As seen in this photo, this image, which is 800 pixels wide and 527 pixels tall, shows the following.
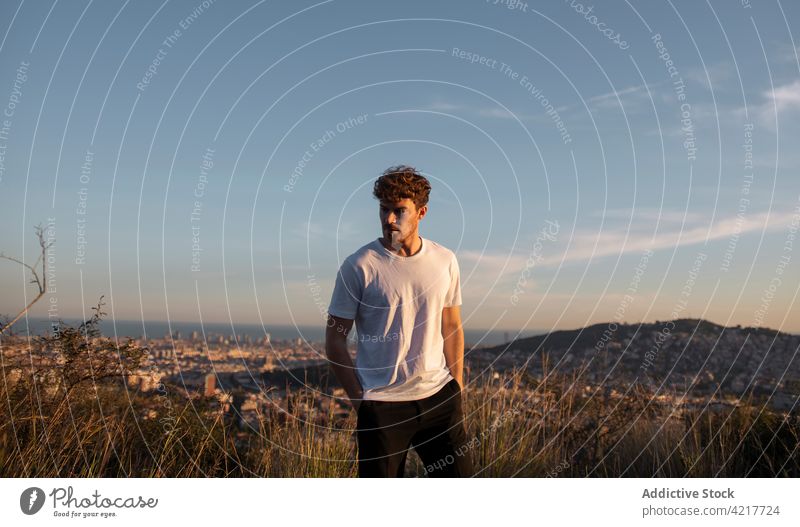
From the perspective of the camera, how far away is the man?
14.7 feet

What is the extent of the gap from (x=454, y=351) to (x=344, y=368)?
804 millimetres

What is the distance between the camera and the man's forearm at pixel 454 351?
4871 millimetres

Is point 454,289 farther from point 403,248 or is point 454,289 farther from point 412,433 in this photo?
point 412,433

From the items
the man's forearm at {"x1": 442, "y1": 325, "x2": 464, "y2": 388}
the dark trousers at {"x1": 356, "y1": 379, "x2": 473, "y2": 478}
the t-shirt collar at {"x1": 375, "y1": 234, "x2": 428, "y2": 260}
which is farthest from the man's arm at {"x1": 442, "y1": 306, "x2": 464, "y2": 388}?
the t-shirt collar at {"x1": 375, "y1": 234, "x2": 428, "y2": 260}

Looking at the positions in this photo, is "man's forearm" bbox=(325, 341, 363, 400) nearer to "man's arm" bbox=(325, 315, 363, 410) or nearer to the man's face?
"man's arm" bbox=(325, 315, 363, 410)

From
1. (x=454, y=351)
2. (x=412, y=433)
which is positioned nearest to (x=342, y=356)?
(x=412, y=433)

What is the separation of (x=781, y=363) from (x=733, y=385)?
3.75 meters

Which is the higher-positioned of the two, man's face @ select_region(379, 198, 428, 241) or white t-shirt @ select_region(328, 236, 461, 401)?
man's face @ select_region(379, 198, 428, 241)

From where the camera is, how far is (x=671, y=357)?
1395 cm

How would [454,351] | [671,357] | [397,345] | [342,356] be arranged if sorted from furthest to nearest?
1. [671,357]
2. [454,351]
3. [342,356]
4. [397,345]
